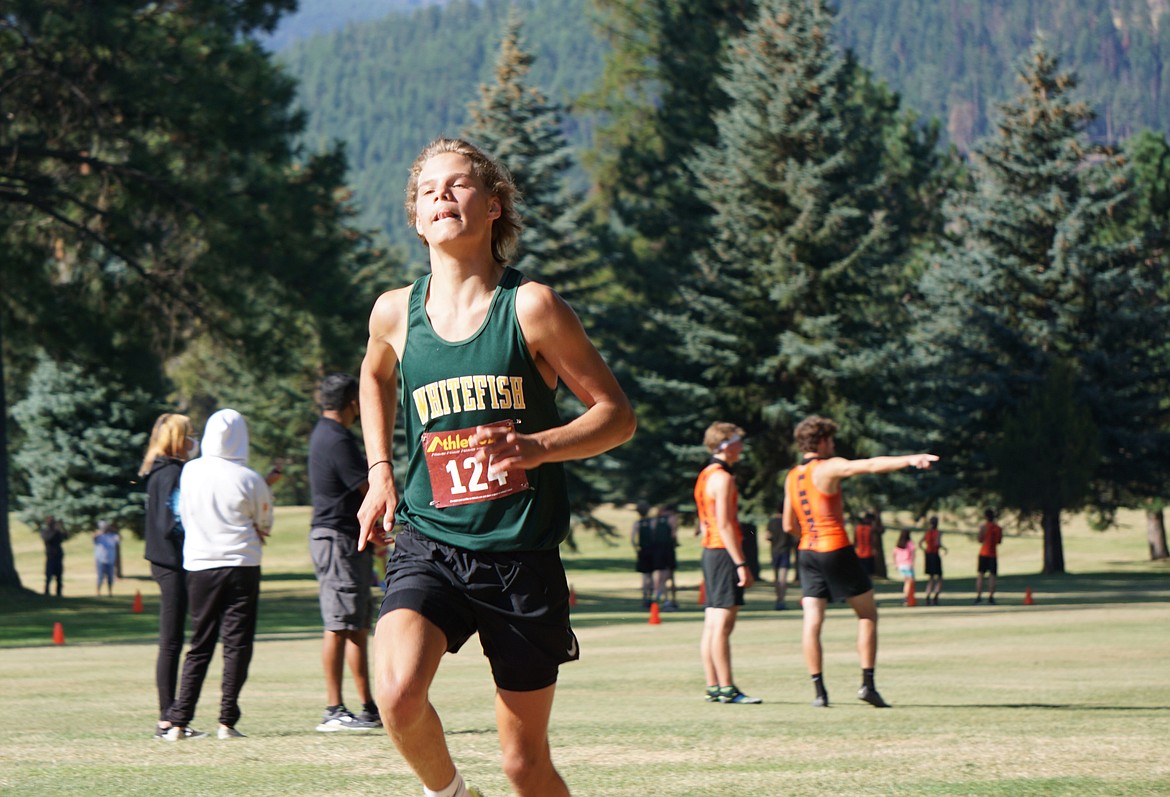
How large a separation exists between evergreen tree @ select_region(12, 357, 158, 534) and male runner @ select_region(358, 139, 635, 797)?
43.2m

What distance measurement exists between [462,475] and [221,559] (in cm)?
497

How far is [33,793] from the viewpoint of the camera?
709 centimetres

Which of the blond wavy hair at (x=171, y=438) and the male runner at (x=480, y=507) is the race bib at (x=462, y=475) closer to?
the male runner at (x=480, y=507)

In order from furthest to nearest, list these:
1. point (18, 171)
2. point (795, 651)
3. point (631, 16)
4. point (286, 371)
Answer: point (631, 16) → point (286, 371) → point (18, 171) → point (795, 651)

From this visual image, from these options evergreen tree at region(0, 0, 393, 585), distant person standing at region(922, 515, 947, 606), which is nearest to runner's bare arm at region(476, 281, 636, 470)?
evergreen tree at region(0, 0, 393, 585)

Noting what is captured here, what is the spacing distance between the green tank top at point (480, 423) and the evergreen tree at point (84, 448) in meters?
43.3

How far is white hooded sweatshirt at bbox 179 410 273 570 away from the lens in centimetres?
931

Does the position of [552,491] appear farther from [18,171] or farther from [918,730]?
[18,171]

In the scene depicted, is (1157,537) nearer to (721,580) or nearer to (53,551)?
(53,551)

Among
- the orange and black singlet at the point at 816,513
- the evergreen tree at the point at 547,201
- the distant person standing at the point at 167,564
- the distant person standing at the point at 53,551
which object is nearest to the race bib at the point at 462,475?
the distant person standing at the point at 167,564

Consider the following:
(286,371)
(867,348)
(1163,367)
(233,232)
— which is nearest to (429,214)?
(233,232)

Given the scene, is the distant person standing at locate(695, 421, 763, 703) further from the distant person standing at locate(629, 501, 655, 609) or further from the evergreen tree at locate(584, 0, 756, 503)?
the evergreen tree at locate(584, 0, 756, 503)

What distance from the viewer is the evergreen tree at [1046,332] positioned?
153 ft

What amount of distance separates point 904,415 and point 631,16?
2256 cm
